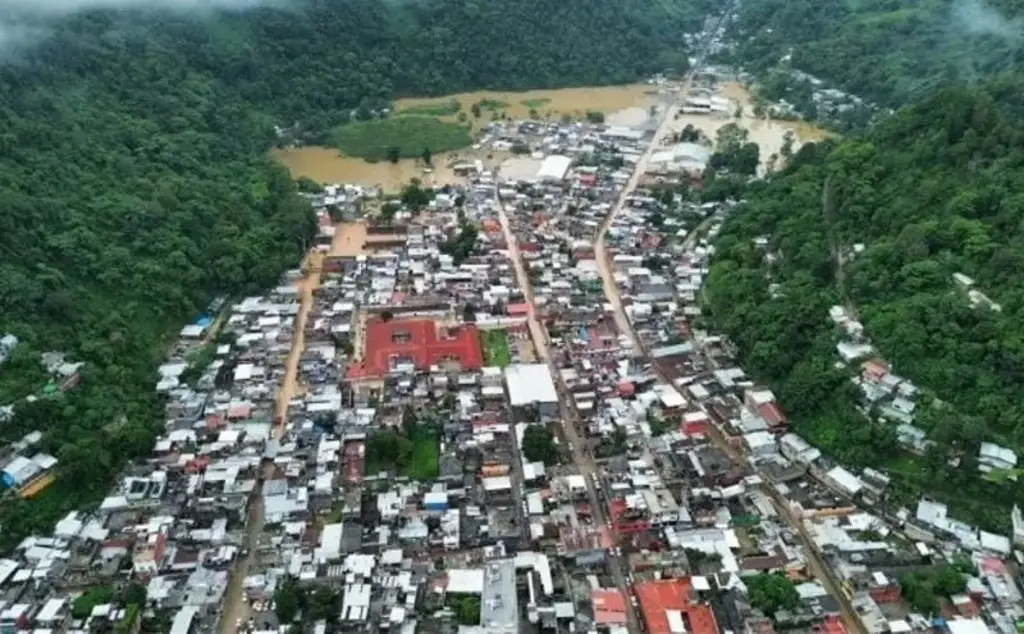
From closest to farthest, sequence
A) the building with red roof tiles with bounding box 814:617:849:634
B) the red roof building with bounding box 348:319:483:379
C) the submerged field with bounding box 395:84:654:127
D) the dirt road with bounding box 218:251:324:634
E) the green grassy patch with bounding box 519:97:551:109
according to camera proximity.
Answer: the building with red roof tiles with bounding box 814:617:849:634 < the dirt road with bounding box 218:251:324:634 < the red roof building with bounding box 348:319:483:379 < the submerged field with bounding box 395:84:654:127 < the green grassy patch with bounding box 519:97:551:109

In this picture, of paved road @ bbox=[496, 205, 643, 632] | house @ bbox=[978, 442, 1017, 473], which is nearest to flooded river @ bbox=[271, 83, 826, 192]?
paved road @ bbox=[496, 205, 643, 632]

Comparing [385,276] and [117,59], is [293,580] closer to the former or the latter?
[385,276]

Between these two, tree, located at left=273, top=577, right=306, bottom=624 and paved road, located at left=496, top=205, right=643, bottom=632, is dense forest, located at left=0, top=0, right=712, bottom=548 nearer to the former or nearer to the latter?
tree, located at left=273, top=577, right=306, bottom=624

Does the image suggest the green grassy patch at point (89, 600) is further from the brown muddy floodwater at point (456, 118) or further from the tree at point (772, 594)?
the brown muddy floodwater at point (456, 118)

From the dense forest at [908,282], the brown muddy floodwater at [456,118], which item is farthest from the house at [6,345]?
the dense forest at [908,282]

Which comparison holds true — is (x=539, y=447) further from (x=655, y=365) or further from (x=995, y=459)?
(x=995, y=459)
